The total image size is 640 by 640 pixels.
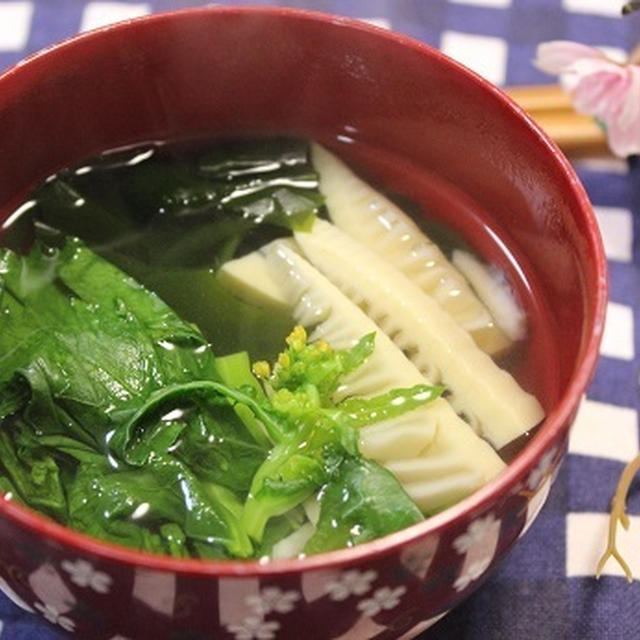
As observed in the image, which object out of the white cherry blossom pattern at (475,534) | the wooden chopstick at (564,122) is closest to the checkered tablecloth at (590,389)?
the wooden chopstick at (564,122)

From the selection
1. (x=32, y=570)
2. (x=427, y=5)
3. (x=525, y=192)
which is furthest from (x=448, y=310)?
(x=427, y=5)

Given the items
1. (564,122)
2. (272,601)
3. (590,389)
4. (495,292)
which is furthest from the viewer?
(564,122)

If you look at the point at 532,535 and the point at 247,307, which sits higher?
the point at 247,307

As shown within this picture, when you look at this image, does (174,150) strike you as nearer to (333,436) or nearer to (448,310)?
(448,310)

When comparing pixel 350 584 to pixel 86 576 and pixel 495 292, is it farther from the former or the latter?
pixel 495 292

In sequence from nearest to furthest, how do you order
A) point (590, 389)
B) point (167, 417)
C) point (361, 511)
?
1. point (361, 511)
2. point (167, 417)
3. point (590, 389)

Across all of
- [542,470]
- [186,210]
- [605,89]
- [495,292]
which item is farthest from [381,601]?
[605,89]
